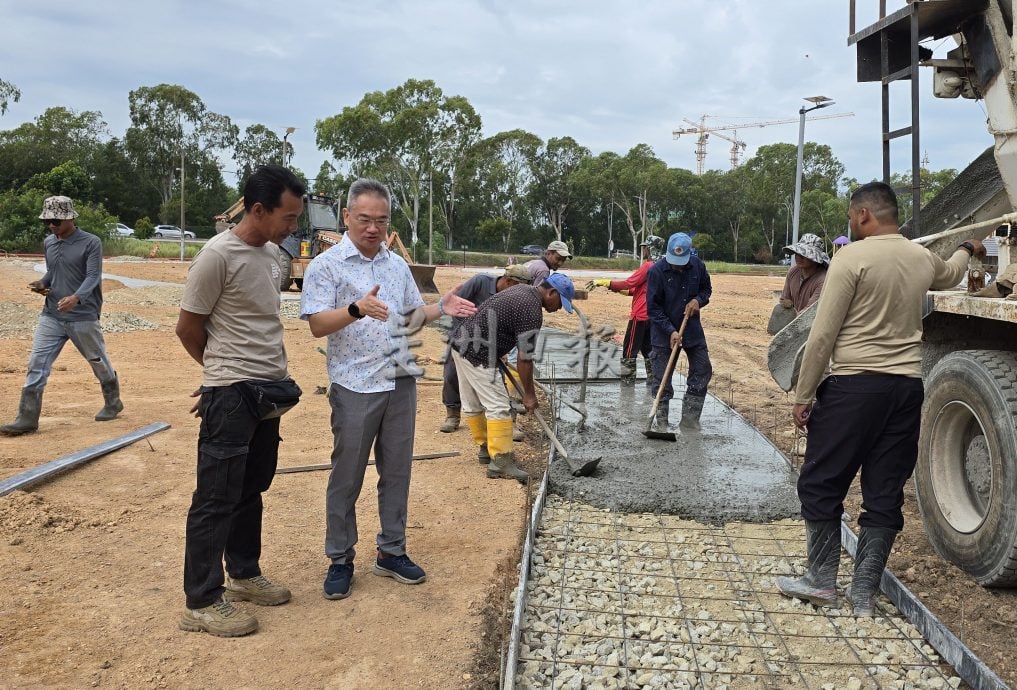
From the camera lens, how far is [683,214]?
50.5 m

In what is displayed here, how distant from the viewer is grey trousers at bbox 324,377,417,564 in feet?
10.2

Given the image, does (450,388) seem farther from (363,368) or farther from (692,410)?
(363,368)

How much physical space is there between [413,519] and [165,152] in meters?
50.7

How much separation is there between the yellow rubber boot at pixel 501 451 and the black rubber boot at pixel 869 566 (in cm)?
226

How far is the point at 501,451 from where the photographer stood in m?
5.00

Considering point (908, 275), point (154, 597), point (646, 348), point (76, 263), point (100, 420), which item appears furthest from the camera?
point (646, 348)

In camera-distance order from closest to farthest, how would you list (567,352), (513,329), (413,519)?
1. (413,519)
2. (513,329)
3. (567,352)

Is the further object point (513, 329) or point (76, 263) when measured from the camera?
point (76, 263)

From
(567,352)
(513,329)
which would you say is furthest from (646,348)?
(513,329)

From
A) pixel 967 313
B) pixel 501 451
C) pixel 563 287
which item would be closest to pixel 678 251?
pixel 563 287

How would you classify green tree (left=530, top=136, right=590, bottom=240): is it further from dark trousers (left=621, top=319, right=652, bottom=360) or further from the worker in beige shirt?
the worker in beige shirt

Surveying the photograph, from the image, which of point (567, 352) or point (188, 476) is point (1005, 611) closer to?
point (188, 476)

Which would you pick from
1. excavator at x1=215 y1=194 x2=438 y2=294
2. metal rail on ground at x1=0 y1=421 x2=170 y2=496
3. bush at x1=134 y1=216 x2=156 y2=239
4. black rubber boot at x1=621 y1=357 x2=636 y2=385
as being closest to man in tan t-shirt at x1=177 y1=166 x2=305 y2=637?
metal rail on ground at x1=0 y1=421 x2=170 y2=496

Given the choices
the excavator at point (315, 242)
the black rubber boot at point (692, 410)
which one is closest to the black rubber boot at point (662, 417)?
the black rubber boot at point (692, 410)
